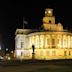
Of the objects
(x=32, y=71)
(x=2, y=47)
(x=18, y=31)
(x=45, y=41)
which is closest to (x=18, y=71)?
(x=32, y=71)

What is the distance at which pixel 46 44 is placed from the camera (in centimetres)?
11606

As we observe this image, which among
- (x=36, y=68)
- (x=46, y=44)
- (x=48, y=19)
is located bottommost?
(x=46, y=44)

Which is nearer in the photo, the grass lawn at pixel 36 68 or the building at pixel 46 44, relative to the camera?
the grass lawn at pixel 36 68

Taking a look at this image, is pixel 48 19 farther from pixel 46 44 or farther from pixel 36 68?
pixel 36 68

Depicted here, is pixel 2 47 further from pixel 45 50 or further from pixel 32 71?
pixel 32 71

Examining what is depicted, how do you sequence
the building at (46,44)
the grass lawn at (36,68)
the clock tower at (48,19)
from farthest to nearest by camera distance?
the clock tower at (48,19)
the building at (46,44)
the grass lawn at (36,68)

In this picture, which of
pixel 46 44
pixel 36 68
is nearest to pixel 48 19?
pixel 46 44

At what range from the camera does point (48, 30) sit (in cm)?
11788

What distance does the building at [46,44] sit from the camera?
116 m

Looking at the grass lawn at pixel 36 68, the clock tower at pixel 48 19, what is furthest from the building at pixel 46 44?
the grass lawn at pixel 36 68

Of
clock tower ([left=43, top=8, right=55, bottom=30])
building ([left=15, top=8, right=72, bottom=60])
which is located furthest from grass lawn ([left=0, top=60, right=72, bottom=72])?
clock tower ([left=43, top=8, right=55, bottom=30])

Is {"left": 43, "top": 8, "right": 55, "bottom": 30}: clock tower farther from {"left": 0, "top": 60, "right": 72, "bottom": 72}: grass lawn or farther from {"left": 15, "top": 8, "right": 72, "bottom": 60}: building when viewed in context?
{"left": 0, "top": 60, "right": 72, "bottom": 72}: grass lawn

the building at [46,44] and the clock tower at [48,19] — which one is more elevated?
the clock tower at [48,19]

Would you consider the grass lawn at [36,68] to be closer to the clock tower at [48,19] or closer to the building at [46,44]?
the building at [46,44]
